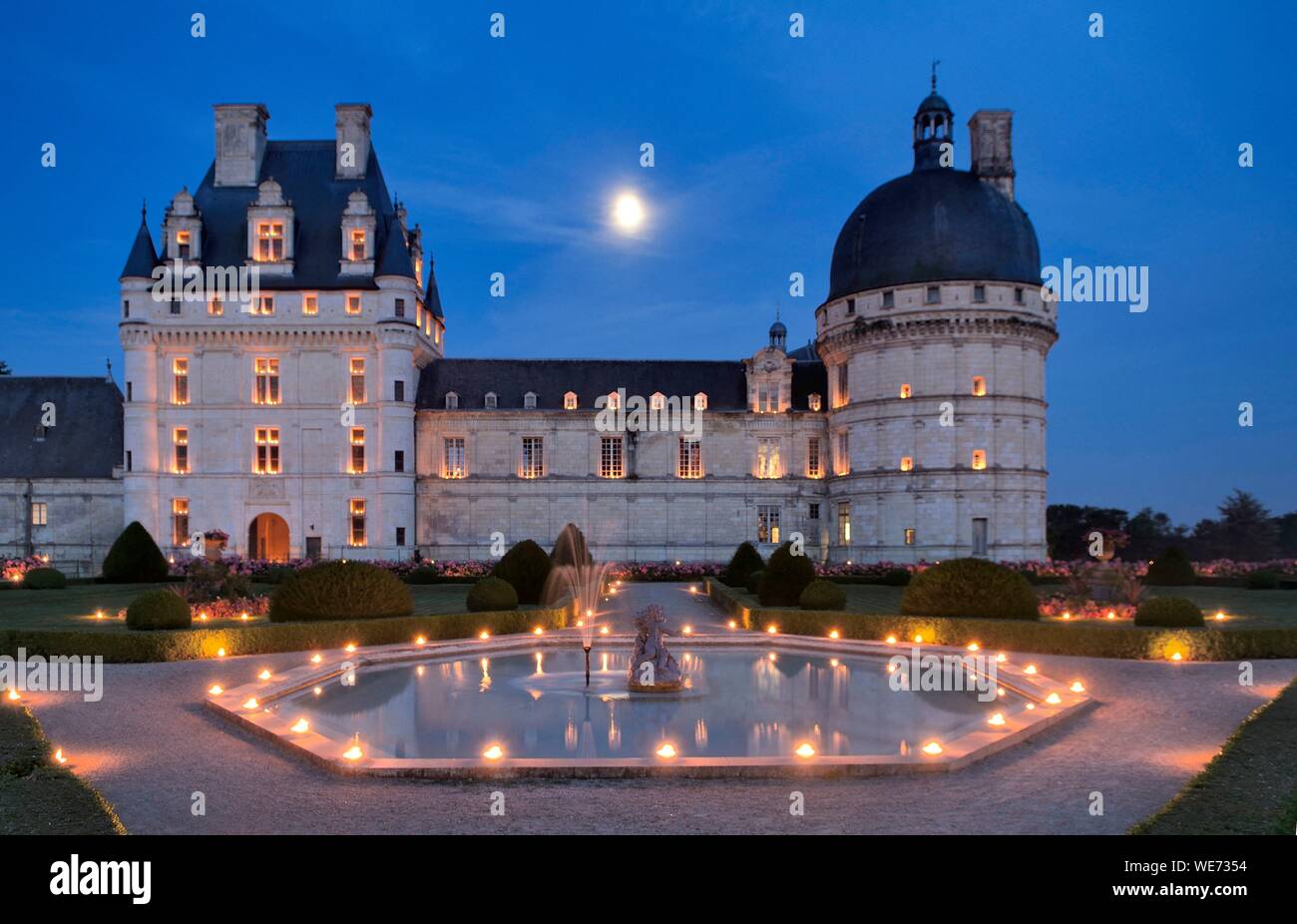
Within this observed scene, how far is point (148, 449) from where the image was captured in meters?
49.3

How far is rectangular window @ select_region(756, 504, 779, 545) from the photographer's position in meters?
52.9

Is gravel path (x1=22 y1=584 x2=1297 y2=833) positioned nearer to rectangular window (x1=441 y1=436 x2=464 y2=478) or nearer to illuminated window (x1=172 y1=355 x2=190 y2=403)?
rectangular window (x1=441 y1=436 x2=464 y2=478)

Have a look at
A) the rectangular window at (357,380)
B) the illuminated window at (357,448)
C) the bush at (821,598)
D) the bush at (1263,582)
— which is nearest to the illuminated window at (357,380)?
the rectangular window at (357,380)

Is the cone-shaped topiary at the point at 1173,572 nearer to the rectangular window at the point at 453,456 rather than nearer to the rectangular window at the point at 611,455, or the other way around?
the rectangular window at the point at 611,455

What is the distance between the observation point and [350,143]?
5225 cm

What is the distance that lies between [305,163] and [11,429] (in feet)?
75.3

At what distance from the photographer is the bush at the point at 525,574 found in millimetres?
28031

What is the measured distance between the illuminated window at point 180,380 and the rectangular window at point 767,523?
1282 inches

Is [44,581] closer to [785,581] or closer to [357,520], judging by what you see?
[357,520]

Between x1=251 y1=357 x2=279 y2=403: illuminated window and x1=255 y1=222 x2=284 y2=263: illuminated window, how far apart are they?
5.52 meters

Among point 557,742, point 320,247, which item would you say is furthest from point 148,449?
point 557,742

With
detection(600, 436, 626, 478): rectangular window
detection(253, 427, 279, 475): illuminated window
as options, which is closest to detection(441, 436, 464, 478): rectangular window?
detection(600, 436, 626, 478): rectangular window

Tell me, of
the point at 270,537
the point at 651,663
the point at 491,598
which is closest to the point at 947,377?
the point at 491,598

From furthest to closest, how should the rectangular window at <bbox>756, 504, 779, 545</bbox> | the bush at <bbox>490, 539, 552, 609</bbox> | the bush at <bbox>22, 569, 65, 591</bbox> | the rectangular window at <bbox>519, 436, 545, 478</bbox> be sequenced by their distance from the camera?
the rectangular window at <bbox>756, 504, 779, 545</bbox>
the rectangular window at <bbox>519, 436, 545, 478</bbox>
the bush at <bbox>22, 569, 65, 591</bbox>
the bush at <bbox>490, 539, 552, 609</bbox>
